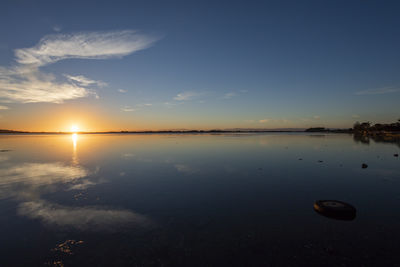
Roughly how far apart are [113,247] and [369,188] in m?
24.3

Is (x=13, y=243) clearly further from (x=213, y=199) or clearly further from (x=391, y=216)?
(x=391, y=216)

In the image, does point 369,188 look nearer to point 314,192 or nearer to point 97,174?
point 314,192

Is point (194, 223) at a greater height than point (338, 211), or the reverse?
point (338, 211)

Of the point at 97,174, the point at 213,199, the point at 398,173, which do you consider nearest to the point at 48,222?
the point at 213,199

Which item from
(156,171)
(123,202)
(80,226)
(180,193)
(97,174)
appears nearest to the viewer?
(80,226)

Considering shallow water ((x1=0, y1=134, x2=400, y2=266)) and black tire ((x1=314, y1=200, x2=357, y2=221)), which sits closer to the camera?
shallow water ((x1=0, y1=134, x2=400, y2=266))

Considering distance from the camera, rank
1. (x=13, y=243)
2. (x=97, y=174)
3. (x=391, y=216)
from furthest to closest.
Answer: (x=97, y=174), (x=391, y=216), (x=13, y=243)

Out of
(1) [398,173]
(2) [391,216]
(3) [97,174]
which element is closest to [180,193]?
(3) [97,174]

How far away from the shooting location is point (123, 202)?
628 inches

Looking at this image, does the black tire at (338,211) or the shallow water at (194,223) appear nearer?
the shallow water at (194,223)

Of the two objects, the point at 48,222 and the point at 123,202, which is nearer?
the point at 48,222

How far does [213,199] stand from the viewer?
16.7m

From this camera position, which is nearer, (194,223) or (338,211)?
(194,223)

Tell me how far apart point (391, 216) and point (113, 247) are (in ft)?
59.1
